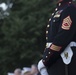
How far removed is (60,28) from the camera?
187 inches

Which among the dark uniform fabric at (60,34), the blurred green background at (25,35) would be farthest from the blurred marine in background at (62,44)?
the blurred green background at (25,35)

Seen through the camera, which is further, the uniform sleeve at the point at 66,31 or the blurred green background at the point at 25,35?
the blurred green background at the point at 25,35

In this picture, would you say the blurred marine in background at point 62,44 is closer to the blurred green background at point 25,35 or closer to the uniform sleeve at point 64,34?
the uniform sleeve at point 64,34

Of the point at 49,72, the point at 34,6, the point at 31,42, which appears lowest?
the point at 49,72

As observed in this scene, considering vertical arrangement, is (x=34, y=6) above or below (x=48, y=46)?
above

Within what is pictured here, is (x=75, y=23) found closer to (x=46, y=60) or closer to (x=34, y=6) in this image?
(x=46, y=60)

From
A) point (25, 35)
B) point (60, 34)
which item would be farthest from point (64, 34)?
point (25, 35)

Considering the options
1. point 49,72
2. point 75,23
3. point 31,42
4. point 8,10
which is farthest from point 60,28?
point 8,10

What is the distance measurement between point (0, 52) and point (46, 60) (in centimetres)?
1692

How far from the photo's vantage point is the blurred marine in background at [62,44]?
4.71 m

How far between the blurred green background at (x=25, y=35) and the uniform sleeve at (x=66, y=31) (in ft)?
53.2

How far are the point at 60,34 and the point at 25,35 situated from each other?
17.0 metres

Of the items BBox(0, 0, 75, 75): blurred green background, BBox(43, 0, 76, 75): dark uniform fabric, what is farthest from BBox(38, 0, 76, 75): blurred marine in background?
BBox(0, 0, 75, 75): blurred green background

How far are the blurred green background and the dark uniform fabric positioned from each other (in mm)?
16124
